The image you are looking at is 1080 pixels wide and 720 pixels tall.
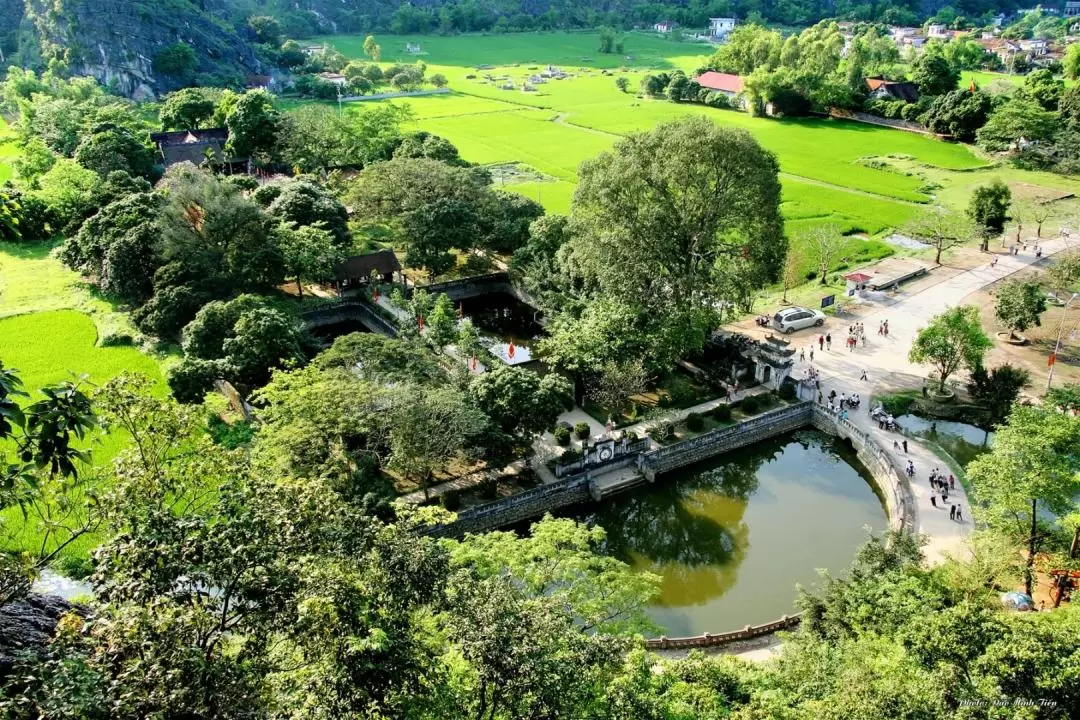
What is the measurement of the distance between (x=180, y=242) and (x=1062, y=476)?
45954mm

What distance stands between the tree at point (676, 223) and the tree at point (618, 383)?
5.71ft

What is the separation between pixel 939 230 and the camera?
62562mm

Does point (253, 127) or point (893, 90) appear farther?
point (893, 90)

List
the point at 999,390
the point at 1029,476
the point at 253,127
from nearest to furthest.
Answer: the point at 1029,476
the point at 999,390
the point at 253,127

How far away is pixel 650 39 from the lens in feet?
611

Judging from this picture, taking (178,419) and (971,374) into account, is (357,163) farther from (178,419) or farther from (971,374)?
(178,419)

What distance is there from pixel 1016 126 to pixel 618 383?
7401cm

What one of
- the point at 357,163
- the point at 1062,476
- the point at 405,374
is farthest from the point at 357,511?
the point at 357,163

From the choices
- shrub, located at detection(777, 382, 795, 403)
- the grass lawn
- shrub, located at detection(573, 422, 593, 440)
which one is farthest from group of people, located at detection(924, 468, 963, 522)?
the grass lawn

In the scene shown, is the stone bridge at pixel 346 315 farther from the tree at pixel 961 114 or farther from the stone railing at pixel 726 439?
the tree at pixel 961 114

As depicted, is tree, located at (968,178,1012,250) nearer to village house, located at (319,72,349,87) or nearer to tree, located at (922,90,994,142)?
tree, located at (922,90,994,142)

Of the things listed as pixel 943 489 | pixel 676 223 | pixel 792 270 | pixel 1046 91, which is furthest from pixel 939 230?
pixel 1046 91

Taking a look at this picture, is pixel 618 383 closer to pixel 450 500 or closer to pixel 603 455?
pixel 603 455

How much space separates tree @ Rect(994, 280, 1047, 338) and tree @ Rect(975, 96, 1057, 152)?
50417 millimetres
